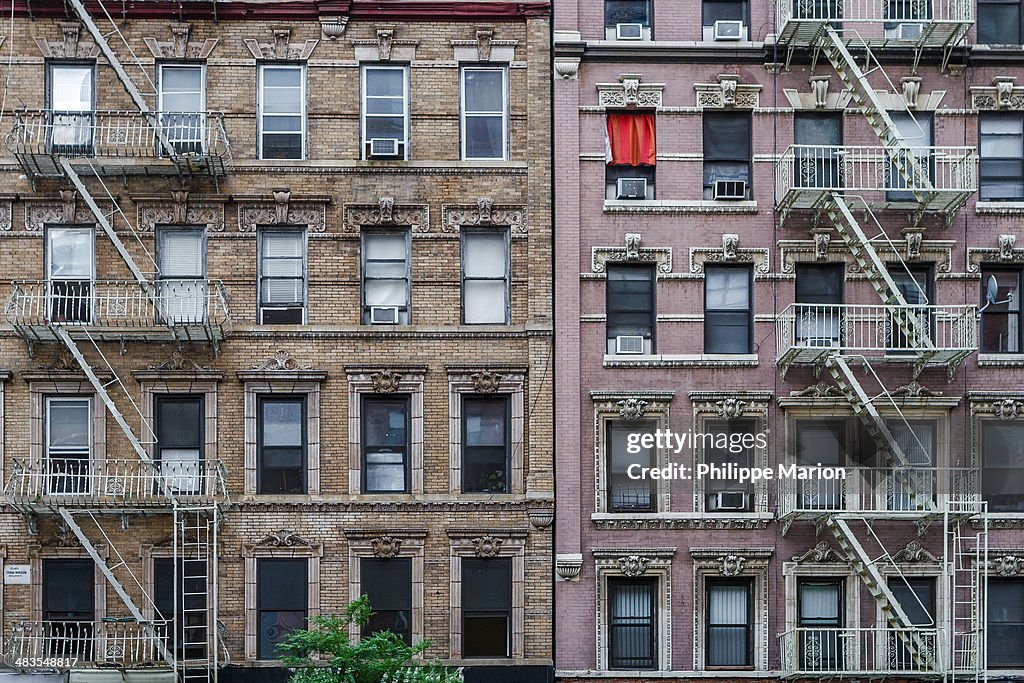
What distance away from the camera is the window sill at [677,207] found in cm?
2378

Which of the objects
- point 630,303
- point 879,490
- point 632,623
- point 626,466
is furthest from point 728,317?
point 632,623

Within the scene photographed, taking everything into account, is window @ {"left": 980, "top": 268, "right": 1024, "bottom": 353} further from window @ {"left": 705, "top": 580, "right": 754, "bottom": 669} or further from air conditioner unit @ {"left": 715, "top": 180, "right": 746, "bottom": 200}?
window @ {"left": 705, "top": 580, "right": 754, "bottom": 669}

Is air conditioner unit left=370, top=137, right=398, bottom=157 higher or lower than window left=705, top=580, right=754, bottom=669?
higher

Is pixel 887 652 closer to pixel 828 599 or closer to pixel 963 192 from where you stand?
pixel 828 599

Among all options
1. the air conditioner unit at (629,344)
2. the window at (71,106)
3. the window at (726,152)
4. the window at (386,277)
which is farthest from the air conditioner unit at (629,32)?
the window at (71,106)

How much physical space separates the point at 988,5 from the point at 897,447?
8.74 meters

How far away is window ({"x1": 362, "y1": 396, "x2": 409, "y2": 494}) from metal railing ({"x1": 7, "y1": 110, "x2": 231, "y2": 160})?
5370 millimetres

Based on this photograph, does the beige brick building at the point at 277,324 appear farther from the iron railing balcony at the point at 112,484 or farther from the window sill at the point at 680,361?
the window sill at the point at 680,361

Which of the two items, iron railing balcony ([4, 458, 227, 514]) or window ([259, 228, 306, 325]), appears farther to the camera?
window ([259, 228, 306, 325])

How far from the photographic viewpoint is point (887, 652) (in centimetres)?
2291

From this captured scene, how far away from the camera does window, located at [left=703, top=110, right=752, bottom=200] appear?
78.9 ft

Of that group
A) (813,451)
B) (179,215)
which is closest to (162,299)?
(179,215)

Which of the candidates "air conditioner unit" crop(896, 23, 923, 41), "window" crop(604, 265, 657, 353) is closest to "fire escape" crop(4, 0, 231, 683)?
"window" crop(604, 265, 657, 353)

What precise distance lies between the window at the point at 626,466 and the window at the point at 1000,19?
32.7 feet
